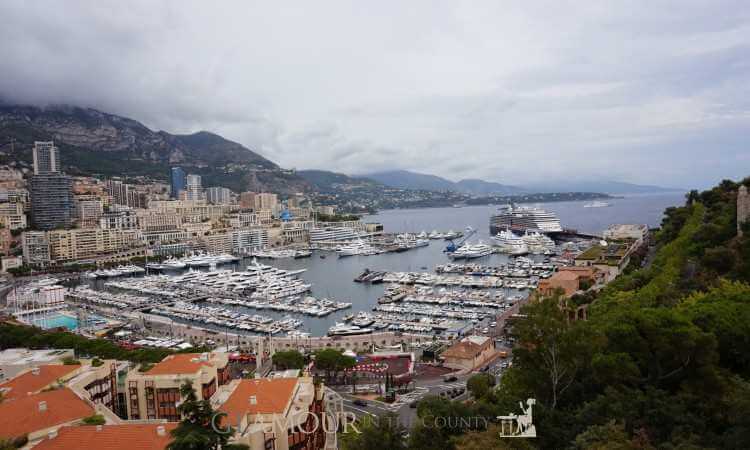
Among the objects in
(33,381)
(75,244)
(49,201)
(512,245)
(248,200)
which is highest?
(49,201)

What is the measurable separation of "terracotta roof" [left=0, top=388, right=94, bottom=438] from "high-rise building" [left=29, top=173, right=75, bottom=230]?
5264 cm

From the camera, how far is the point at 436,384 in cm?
1324

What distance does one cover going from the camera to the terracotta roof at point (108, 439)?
6113mm

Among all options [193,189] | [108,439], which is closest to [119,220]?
[193,189]

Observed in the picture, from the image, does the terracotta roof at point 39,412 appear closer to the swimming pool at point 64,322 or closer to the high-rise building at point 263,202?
the swimming pool at point 64,322

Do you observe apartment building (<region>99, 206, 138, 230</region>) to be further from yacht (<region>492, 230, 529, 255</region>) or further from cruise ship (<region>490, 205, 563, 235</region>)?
cruise ship (<region>490, 205, 563, 235</region>)

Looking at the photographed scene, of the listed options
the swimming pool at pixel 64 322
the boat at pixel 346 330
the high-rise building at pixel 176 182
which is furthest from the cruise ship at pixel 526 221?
the high-rise building at pixel 176 182

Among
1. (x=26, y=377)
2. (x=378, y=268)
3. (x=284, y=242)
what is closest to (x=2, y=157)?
(x=284, y=242)

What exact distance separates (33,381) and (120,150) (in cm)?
9685

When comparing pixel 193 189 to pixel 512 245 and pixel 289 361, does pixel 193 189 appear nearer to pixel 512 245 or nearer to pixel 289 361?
pixel 512 245

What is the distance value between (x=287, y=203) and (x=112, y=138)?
3489 centimetres

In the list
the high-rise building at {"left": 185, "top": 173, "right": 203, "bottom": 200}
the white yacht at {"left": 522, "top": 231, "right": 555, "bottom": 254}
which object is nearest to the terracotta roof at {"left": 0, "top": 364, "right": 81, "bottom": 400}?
the white yacht at {"left": 522, "top": 231, "right": 555, "bottom": 254}

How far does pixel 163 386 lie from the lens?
361 inches

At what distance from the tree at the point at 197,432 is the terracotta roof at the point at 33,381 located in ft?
19.0
